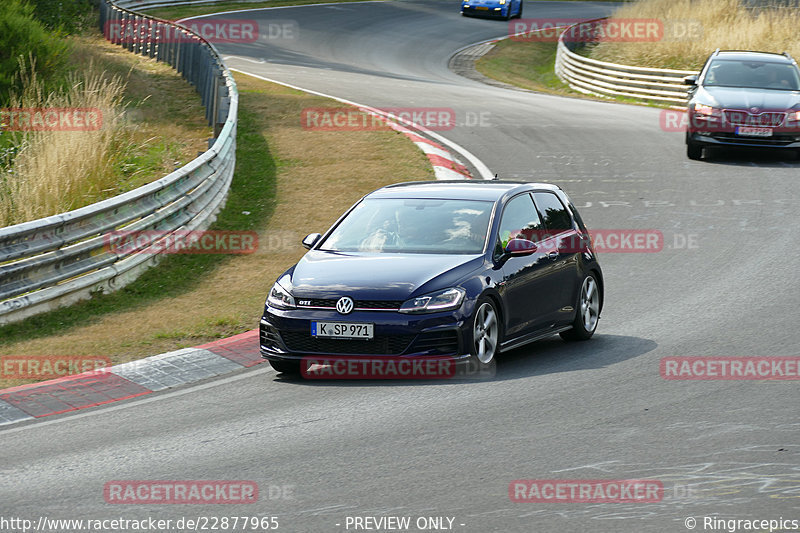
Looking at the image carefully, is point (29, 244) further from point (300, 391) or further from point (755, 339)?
point (755, 339)

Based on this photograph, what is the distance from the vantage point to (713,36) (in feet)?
119

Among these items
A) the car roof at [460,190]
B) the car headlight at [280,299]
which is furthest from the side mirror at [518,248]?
the car headlight at [280,299]

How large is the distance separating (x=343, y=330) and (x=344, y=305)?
20 centimetres

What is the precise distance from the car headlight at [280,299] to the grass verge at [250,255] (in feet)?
4.60

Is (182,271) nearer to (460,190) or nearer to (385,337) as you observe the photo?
(460,190)

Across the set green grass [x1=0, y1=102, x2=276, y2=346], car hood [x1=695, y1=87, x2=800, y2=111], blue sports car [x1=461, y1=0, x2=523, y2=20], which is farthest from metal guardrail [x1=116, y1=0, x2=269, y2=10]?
car hood [x1=695, y1=87, x2=800, y2=111]

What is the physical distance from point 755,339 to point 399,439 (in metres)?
4.20

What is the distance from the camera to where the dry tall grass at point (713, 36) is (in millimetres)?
35344

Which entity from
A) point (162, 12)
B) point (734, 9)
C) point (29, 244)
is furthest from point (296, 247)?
point (162, 12)

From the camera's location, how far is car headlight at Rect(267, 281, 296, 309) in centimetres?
960

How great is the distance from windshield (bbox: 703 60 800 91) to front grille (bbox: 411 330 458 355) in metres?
14.4

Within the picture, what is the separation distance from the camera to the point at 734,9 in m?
38.4

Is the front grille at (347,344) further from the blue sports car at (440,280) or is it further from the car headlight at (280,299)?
the car headlight at (280,299)

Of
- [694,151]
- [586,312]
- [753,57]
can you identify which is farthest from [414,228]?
[753,57]
